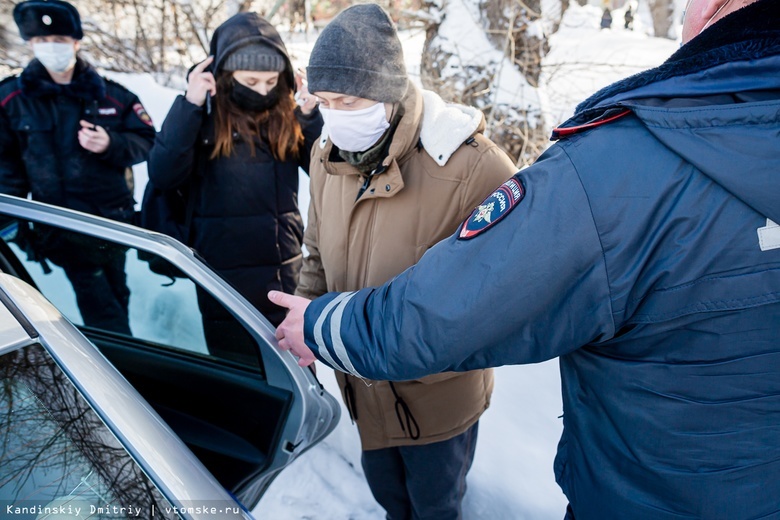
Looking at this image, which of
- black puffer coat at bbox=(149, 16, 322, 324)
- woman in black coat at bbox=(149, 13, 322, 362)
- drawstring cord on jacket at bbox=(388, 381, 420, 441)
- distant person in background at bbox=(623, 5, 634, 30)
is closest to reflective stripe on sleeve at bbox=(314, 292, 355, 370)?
drawstring cord on jacket at bbox=(388, 381, 420, 441)

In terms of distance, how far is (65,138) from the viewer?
2.67 meters

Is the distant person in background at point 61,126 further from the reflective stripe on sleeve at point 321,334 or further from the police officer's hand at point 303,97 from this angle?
the reflective stripe on sleeve at point 321,334

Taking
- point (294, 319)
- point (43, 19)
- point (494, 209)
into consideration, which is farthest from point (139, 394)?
point (43, 19)

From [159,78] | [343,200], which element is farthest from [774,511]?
[159,78]

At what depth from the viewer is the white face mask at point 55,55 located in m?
2.61

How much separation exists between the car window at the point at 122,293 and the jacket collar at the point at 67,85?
0.84 m

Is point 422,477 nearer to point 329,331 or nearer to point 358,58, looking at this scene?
point 329,331

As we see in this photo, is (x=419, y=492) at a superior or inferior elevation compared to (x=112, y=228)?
inferior

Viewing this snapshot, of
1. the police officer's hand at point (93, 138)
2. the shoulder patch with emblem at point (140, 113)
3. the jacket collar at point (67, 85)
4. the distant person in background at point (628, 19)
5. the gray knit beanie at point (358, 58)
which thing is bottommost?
the police officer's hand at point (93, 138)

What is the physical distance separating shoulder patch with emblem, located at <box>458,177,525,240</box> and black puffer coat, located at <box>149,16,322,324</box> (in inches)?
60.7

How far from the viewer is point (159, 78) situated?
8.74 meters

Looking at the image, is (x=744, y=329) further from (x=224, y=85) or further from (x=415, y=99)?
(x=224, y=85)

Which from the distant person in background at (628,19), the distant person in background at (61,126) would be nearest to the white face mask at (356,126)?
the distant person in background at (61,126)

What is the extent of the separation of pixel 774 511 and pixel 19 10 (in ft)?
11.2
